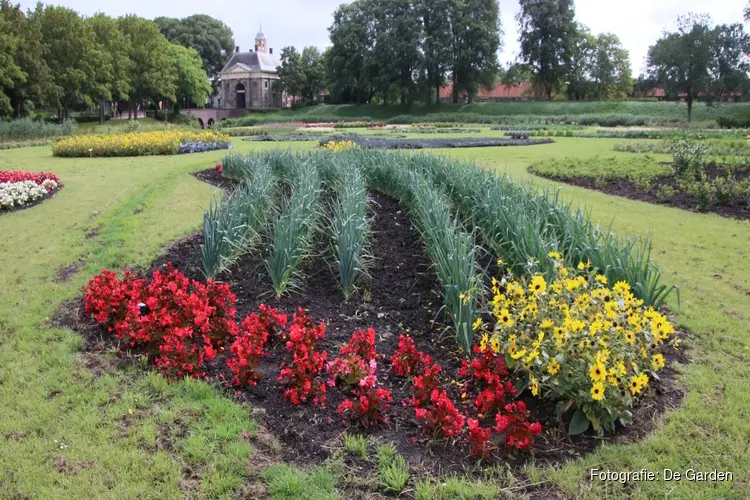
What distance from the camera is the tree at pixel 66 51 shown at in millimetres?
31984

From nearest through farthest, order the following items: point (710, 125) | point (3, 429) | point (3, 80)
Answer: point (3, 429) → point (3, 80) → point (710, 125)

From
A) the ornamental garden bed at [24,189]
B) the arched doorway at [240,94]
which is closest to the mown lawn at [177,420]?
the ornamental garden bed at [24,189]

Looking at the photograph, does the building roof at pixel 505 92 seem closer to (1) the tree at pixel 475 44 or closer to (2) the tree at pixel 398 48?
(1) the tree at pixel 475 44

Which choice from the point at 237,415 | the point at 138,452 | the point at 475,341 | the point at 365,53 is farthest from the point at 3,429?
the point at 365,53

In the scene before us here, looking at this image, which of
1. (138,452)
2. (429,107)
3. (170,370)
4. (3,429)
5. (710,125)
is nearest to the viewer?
(138,452)

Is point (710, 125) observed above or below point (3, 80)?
below

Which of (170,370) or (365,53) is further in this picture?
(365,53)

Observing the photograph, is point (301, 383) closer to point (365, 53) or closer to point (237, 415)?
point (237, 415)

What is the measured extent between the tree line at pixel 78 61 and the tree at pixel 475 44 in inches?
969

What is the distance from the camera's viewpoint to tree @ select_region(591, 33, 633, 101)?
181 feet

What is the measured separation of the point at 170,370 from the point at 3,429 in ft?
2.66

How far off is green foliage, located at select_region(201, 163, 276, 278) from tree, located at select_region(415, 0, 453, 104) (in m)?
45.9

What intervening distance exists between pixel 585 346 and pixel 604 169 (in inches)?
354

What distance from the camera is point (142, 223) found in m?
6.68
